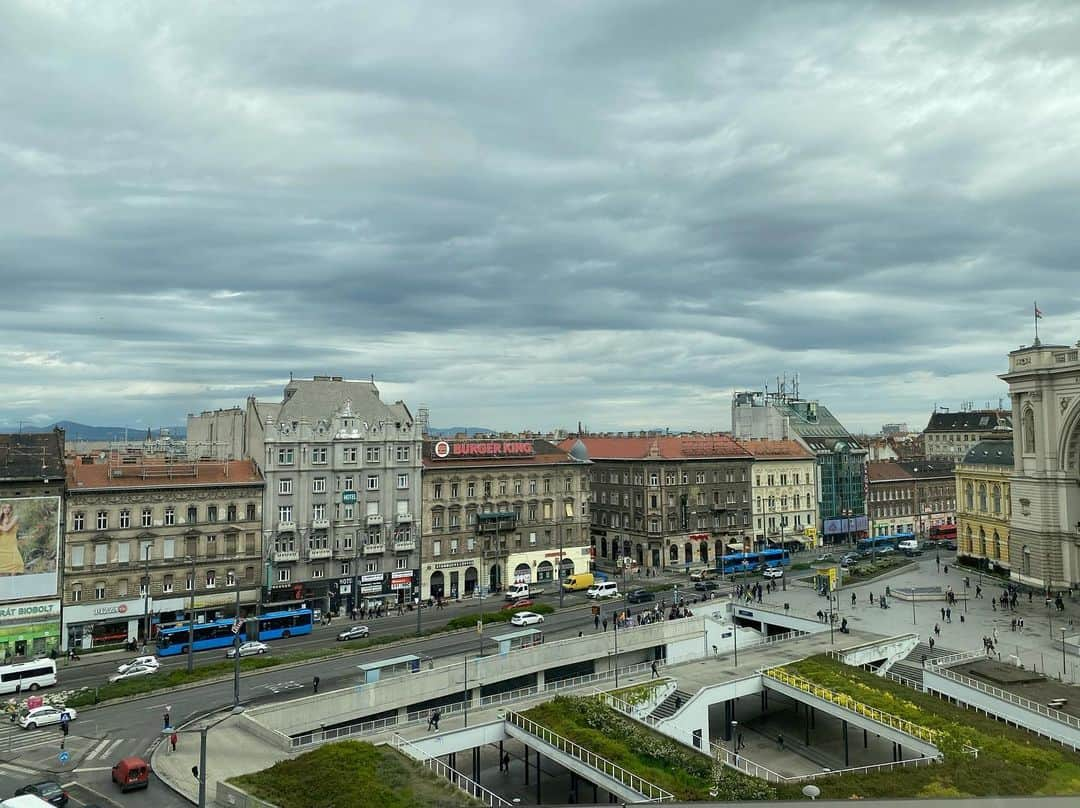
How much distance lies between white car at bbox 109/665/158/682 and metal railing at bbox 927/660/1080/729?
52.7 m

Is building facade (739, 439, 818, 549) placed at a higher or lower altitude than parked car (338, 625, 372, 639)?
higher

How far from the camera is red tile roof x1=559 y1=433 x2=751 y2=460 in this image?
10969cm

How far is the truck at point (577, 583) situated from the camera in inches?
3630

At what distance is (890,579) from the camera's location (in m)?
88.8

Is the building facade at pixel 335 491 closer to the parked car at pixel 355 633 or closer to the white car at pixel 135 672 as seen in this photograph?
the parked car at pixel 355 633

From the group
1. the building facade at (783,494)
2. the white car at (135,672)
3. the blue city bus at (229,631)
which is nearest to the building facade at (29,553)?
the blue city bus at (229,631)

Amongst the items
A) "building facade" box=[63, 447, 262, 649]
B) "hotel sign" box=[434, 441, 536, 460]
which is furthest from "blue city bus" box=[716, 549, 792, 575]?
"building facade" box=[63, 447, 262, 649]

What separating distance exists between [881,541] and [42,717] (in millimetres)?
112736

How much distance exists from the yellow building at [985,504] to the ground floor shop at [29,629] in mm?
92678

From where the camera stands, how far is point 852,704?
152 ft

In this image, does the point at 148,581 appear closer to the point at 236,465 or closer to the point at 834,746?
the point at 236,465

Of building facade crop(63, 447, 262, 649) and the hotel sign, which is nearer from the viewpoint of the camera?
building facade crop(63, 447, 262, 649)

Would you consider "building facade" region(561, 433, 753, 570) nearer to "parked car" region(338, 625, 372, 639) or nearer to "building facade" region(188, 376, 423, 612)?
"building facade" region(188, 376, 423, 612)

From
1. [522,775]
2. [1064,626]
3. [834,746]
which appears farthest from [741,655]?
[1064,626]
